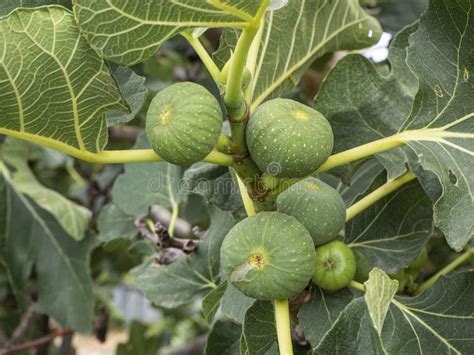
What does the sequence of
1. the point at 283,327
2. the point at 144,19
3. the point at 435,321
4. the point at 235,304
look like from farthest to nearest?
the point at 235,304, the point at 435,321, the point at 283,327, the point at 144,19

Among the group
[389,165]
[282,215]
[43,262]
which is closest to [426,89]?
[389,165]

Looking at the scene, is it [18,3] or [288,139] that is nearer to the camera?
[288,139]

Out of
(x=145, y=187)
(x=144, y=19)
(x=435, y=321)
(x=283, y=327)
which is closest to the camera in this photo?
(x=144, y=19)

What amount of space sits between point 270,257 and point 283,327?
4.1 inches

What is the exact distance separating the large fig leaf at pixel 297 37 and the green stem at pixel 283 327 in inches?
13.9

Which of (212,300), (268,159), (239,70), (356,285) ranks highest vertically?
(239,70)

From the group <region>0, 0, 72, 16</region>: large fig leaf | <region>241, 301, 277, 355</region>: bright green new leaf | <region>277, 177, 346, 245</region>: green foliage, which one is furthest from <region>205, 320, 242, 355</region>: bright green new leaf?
<region>0, 0, 72, 16</region>: large fig leaf

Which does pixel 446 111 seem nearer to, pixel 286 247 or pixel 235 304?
pixel 286 247

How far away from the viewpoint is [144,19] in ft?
2.76

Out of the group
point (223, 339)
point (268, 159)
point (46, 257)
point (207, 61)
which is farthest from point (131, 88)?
point (46, 257)

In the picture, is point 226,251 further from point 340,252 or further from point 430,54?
point 430,54

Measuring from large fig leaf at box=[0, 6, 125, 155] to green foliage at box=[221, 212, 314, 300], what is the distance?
24 centimetres

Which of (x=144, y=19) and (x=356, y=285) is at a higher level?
(x=144, y=19)

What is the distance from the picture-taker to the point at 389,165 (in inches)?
45.8
